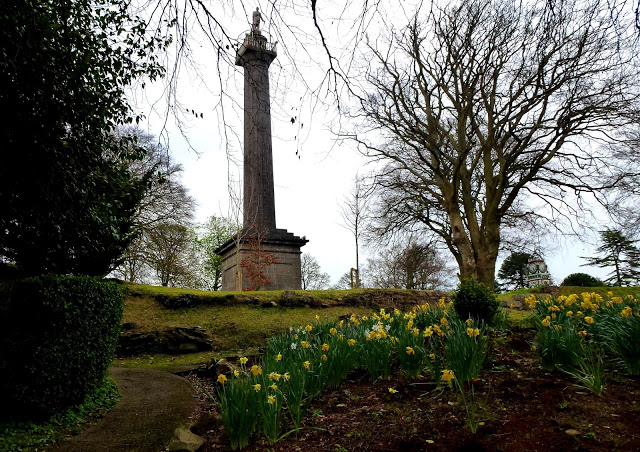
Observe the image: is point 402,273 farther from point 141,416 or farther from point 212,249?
point 141,416

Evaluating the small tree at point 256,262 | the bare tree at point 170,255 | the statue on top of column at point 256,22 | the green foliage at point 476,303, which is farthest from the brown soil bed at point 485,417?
the bare tree at point 170,255

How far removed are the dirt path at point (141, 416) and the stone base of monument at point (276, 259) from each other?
28.1 feet

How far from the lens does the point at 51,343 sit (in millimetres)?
4109

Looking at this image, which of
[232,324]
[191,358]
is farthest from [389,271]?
[191,358]

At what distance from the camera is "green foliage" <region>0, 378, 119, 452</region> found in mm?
3515

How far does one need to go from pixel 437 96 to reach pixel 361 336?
10710 mm

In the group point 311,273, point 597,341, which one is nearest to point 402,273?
point 311,273

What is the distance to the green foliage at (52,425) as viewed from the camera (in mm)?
3515

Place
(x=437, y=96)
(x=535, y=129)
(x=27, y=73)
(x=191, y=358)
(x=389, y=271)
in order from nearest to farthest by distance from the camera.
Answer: (x=27, y=73) < (x=191, y=358) < (x=535, y=129) < (x=437, y=96) < (x=389, y=271)

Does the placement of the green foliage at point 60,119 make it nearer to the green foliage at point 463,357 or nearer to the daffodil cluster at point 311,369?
the daffodil cluster at point 311,369

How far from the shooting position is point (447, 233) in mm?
16062

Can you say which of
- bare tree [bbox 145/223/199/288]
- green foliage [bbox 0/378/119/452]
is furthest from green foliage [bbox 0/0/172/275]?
bare tree [bbox 145/223/199/288]

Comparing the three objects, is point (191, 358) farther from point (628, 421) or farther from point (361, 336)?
point (628, 421)

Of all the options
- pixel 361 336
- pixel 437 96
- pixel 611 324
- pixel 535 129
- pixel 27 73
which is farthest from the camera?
pixel 437 96
